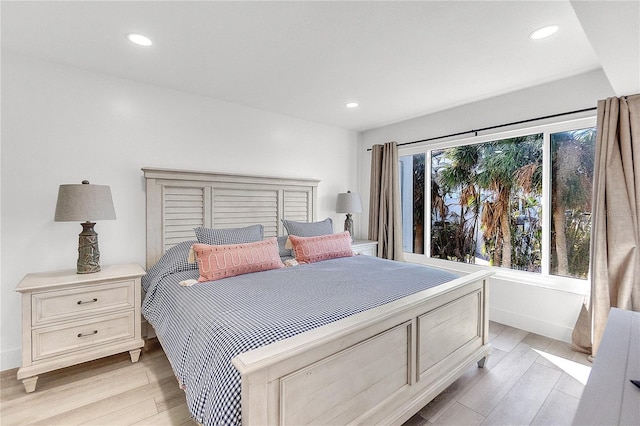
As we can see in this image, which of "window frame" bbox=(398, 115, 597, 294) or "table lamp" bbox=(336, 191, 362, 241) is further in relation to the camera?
"table lamp" bbox=(336, 191, 362, 241)

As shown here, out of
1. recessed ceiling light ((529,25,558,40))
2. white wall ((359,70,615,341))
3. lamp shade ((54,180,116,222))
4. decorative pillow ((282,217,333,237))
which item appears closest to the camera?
recessed ceiling light ((529,25,558,40))

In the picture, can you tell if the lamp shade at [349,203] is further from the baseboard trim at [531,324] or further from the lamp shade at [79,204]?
the lamp shade at [79,204]

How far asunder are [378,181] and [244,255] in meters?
2.46

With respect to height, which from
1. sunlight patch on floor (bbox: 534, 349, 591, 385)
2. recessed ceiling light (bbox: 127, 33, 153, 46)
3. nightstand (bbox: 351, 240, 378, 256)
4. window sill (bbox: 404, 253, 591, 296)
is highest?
recessed ceiling light (bbox: 127, 33, 153, 46)

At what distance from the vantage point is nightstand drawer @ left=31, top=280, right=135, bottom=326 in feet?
6.61

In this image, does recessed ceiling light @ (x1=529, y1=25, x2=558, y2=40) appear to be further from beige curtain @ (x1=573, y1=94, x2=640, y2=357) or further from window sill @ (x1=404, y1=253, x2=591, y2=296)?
window sill @ (x1=404, y1=253, x2=591, y2=296)

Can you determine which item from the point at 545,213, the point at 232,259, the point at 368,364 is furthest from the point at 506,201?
the point at 232,259

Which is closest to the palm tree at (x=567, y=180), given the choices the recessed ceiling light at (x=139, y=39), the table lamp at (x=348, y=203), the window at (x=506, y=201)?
the window at (x=506, y=201)

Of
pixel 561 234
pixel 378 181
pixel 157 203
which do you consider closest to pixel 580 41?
pixel 561 234

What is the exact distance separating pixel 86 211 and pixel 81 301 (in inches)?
25.4

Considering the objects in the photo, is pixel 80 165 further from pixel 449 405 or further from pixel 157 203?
pixel 449 405

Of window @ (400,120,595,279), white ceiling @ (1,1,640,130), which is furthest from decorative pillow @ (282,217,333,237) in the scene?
window @ (400,120,595,279)

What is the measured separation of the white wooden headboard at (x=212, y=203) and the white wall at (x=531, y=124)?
6.55 feet

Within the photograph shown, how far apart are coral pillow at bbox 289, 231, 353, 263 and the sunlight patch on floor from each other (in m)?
1.90
